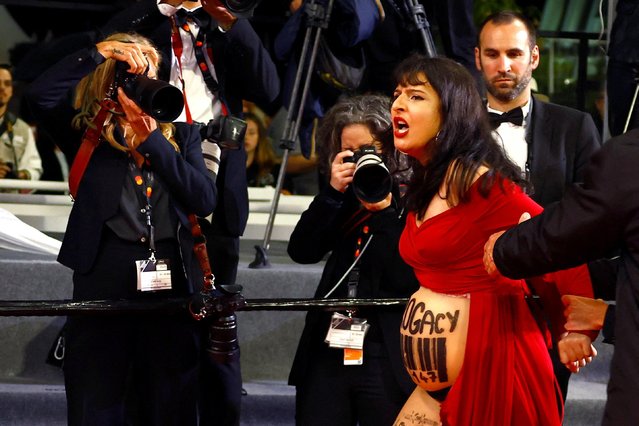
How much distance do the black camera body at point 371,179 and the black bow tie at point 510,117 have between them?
73 cm

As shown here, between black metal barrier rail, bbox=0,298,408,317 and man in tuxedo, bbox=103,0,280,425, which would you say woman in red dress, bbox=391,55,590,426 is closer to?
black metal barrier rail, bbox=0,298,408,317

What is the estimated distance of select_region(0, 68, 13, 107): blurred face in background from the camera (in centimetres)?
618

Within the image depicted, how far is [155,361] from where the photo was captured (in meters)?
3.80

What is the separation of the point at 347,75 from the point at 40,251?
4.97 ft

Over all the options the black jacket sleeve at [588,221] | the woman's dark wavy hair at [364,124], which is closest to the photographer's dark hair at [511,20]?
the woman's dark wavy hair at [364,124]

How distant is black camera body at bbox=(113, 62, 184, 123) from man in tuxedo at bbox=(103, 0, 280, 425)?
453 millimetres

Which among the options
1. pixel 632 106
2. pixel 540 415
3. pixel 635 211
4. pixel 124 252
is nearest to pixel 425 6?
pixel 632 106

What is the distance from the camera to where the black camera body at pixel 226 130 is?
399 cm

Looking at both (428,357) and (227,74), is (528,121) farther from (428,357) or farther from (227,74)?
(428,357)

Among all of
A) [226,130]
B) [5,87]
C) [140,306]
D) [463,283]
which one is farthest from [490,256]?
[5,87]

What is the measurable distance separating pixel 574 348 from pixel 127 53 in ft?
5.47

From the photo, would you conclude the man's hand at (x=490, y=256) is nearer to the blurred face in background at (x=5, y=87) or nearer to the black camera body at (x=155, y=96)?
the black camera body at (x=155, y=96)

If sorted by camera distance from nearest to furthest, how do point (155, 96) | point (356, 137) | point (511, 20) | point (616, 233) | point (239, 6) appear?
point (616, 233) → point (155, 96) → point (356, 137) → point (239, 6) → point (511, 20)

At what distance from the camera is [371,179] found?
3674 millimetres
